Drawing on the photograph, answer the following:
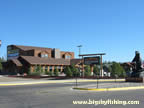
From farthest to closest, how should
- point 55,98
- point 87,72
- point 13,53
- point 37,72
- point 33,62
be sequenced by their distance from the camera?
point 13,53
point 33,62
point 87,72
point 37,72
point 55,98

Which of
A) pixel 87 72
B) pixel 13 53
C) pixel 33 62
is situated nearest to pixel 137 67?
pixel 87 72

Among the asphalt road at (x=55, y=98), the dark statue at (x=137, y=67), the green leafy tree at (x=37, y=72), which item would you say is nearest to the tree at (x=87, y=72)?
the green leafy tree at (x=37, y=72)

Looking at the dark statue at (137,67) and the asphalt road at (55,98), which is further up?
the dark statue at (137,67)

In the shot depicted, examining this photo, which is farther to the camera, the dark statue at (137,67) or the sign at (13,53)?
the sign at (13,53)

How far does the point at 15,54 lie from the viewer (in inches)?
3300

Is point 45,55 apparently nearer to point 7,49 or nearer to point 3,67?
point 3,67

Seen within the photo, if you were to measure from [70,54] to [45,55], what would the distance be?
13.3 metres

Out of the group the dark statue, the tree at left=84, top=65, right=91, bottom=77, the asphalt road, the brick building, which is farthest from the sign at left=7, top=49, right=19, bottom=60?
the asphalt road

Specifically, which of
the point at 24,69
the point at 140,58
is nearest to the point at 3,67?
the point at 24,69

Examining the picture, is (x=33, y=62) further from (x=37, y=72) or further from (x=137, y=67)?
(x=137, y=67)

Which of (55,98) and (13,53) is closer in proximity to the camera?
(55,98)

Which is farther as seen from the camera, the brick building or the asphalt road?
the brick building

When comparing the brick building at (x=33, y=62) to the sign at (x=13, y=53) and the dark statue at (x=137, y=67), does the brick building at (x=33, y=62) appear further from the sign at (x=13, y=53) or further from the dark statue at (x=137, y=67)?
the dark statue at (x=137, y=67)

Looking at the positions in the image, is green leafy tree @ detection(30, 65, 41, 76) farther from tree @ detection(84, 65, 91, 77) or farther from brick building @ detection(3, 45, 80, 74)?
tree @ detection(84, 65, 91, 77)
